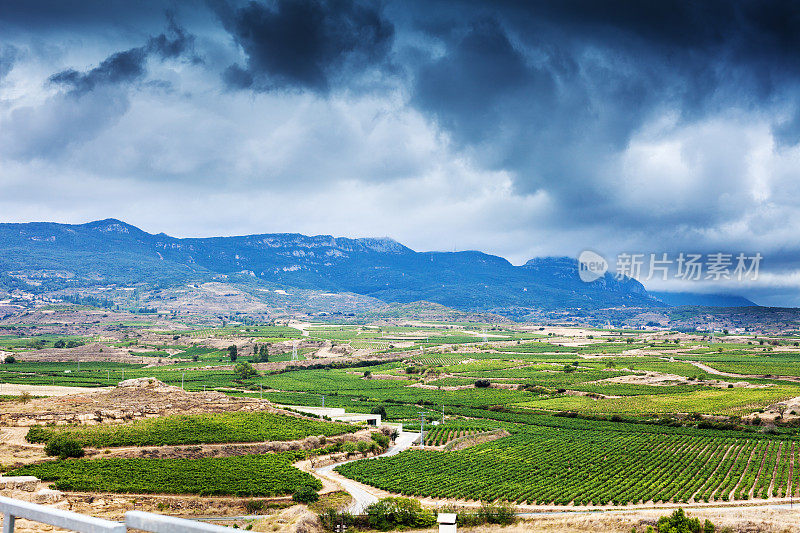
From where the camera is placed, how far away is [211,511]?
41.1m

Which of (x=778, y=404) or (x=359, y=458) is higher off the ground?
(x=778, y=404)

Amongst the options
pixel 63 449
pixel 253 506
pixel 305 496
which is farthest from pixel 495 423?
pixel 63 449

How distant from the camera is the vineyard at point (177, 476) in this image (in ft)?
145

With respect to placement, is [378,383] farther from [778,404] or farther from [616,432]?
[778,404]

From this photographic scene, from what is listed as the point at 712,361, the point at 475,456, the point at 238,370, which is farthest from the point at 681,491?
the point at 712,361

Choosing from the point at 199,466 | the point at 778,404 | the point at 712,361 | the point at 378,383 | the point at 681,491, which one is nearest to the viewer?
the point at 681,491

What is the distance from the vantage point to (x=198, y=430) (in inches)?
2571

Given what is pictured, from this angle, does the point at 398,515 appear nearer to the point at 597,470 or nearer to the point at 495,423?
the point at 597,470

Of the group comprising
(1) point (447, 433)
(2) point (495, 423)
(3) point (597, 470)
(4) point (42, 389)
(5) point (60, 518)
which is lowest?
(4) point (42, 389)

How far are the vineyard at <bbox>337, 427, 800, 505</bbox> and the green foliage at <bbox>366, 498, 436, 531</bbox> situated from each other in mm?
7493

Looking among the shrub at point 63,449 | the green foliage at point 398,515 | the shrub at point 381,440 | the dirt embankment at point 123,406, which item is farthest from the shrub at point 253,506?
the dirt embankment at point 123,406

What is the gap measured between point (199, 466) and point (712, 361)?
144 meters

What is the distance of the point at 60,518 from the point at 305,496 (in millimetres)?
42638

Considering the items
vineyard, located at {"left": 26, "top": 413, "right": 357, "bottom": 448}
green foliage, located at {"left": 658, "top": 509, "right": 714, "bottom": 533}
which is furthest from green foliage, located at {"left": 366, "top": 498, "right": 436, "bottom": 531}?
vineyard, located at {"left": 26, "top": 413, "right": 357, "bottom": 448}
